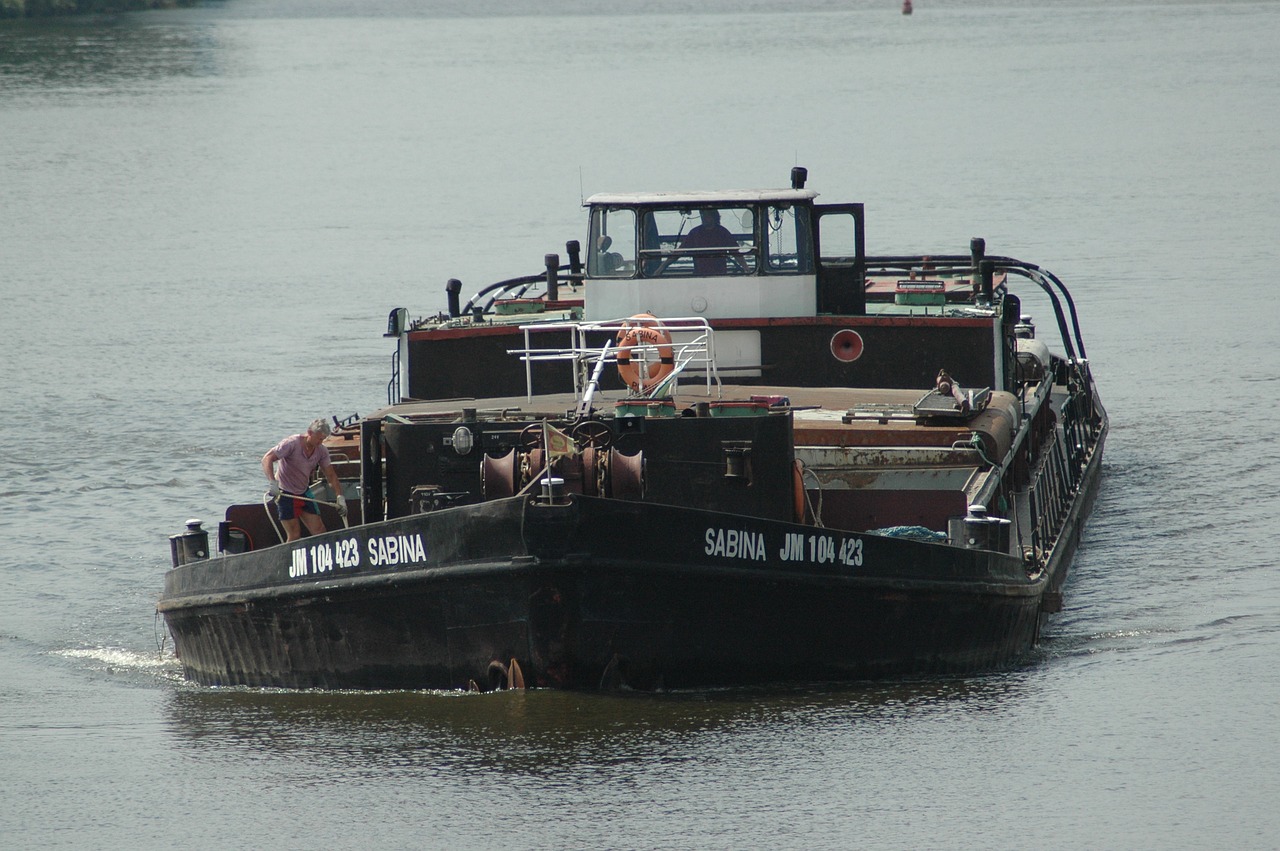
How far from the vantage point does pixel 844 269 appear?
16.2 metres

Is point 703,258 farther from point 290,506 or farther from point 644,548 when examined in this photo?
point 644,548

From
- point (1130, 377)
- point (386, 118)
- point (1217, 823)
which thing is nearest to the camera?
point (1217, 823)

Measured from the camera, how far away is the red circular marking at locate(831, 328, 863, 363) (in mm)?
15672

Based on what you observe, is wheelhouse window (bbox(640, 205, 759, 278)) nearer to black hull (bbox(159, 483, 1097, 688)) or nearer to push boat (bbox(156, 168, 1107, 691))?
push boat (bbox(156, 168, 1107, 691))

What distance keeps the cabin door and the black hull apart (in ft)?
15.6

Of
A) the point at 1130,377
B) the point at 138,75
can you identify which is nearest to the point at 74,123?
the point at 138,75

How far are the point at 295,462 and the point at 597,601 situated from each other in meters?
3.00

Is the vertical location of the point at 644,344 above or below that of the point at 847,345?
above

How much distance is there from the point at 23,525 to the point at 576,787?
11052 millimetres

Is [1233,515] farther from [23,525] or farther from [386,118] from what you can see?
[386,118]

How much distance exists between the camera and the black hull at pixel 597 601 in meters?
10.3

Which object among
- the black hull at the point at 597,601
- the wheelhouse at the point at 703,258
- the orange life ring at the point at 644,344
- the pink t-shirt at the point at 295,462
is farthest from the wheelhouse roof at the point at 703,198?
the black hull at the point at 597,601

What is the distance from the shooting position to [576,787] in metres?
9.78

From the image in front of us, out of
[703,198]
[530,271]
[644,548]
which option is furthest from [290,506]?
[530,271]
